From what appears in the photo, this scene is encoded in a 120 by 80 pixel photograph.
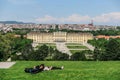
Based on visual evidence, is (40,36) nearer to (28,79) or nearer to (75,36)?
(75,36)

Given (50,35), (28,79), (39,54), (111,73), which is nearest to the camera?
(28,79)

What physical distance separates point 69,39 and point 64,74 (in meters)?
62.0

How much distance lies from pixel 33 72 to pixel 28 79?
563 mm

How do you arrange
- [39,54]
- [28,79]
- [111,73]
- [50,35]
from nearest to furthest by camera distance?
1. [28,79]
2. [111,73]
3. [39,54]
4. [50,35]

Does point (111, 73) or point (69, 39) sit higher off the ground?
point (111, 73)

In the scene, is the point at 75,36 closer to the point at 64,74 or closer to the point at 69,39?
the point at 69,39

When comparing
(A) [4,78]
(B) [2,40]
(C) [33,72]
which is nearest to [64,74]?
(C) [33,72]

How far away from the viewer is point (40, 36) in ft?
224

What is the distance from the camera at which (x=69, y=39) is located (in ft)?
227

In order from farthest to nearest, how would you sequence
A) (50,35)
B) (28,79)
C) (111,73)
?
1. (50,35)
2. (111,73)
3. (28,79)

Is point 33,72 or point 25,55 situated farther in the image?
point 25,55

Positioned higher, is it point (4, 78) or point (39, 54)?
point (4, 78)

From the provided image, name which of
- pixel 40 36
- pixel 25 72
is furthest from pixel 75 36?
pixel 25 72

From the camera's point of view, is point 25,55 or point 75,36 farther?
point 75,36
